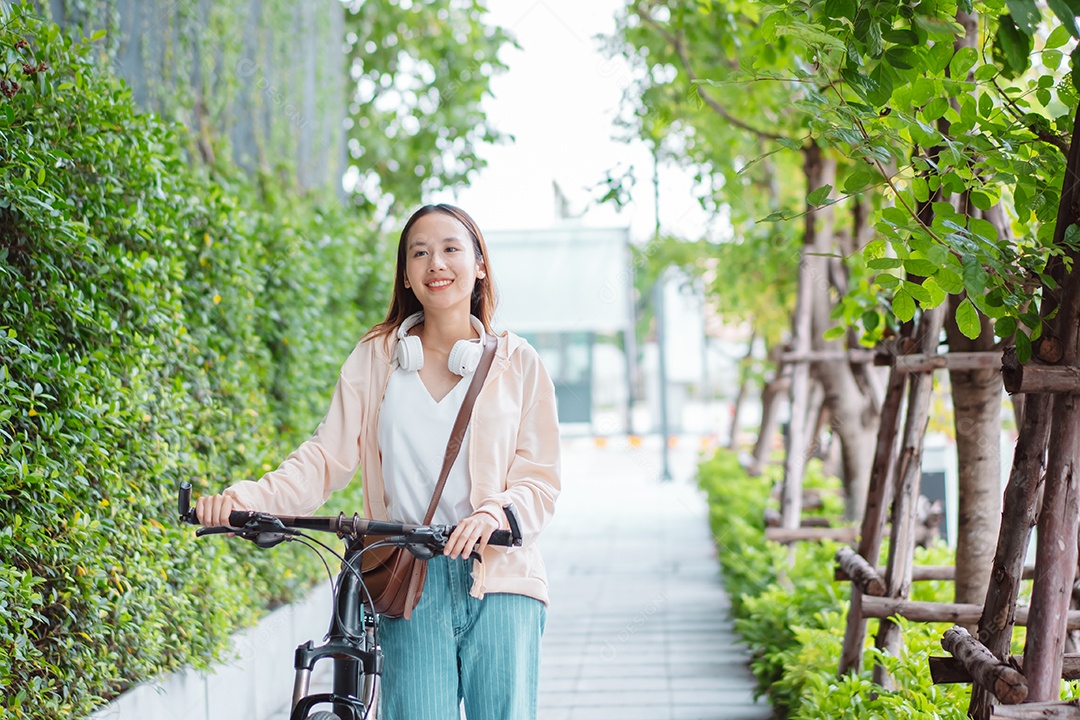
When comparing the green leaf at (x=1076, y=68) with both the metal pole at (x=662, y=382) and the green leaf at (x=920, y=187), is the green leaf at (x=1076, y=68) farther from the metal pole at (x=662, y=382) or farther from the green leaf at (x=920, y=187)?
the metal pole at (x=662, y=382)

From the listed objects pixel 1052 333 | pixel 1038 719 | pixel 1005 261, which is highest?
pixel 1005 261

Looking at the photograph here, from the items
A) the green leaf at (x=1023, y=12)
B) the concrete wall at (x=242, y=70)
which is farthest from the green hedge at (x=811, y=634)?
the concrete wall at (x=242, y=70)

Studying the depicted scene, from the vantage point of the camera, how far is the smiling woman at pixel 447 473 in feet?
7.52

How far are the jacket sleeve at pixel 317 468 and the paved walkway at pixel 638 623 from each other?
2.78 m

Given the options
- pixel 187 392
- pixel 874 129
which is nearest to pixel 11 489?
pixel 187 392

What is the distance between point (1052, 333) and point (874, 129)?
0.62 m

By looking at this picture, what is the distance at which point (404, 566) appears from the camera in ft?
7.52

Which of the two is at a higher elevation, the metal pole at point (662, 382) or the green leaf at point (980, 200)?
the green leaf at point (980, 200)

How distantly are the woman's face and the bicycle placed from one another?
1.85ft

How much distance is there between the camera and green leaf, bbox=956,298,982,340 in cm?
252

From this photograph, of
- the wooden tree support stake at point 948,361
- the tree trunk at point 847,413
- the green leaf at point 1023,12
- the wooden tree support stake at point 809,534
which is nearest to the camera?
the green leaf at point 1023,12

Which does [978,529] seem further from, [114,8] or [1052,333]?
[114,8]

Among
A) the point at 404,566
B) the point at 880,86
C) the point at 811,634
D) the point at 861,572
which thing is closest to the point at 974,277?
the point at 880,86

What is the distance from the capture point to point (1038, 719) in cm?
230
